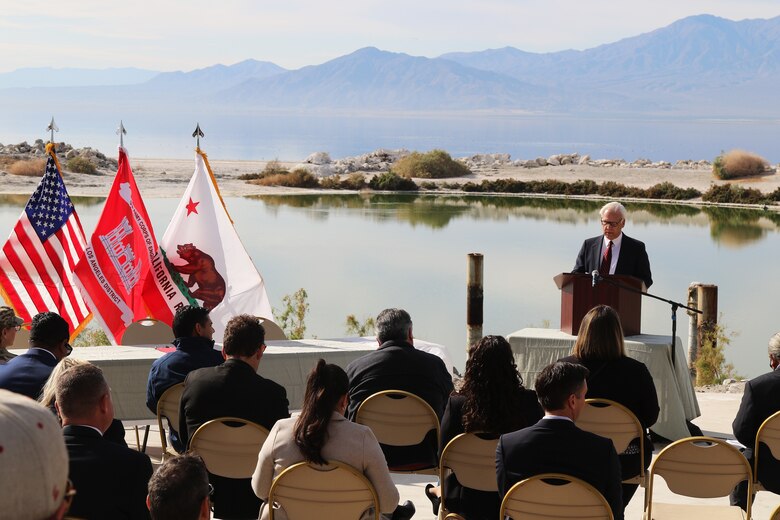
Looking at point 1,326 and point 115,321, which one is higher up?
point 1,326

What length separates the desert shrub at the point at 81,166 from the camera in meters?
42.4

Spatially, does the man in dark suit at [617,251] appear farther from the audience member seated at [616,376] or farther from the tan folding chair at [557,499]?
the tan folding chair at [557,499]

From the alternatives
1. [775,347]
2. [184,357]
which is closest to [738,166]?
[775,347]

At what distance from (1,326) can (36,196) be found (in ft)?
12.3

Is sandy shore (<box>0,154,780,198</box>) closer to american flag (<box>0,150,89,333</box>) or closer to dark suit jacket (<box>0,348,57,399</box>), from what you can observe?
american flag (<box>0,150,89,333</box>)

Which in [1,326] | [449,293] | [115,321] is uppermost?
[1,326]

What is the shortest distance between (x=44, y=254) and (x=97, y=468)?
6131 millimetres

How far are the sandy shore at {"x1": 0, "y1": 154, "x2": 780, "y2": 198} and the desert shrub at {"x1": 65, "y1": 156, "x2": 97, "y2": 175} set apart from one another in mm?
732

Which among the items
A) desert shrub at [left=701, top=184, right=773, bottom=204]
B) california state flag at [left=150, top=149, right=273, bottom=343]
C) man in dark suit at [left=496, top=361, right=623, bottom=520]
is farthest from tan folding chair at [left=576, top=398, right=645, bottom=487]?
desert shrub at [left=701, top=184, right=773, bottom=204]

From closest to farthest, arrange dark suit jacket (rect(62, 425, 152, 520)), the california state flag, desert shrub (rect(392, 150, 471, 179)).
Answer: dark suit jacket (rect(62, 425, 152, 520)), the california state flag, desert shrub (rect(392, 150, 471, 179))

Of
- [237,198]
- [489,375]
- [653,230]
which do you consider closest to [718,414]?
[489,375]

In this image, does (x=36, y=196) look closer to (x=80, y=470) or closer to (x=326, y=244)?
(x=80, y=470)

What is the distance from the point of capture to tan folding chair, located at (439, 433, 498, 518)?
15.2 feet

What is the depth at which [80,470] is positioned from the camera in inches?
137
